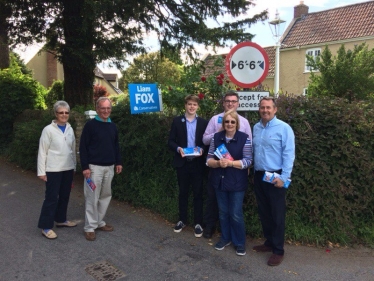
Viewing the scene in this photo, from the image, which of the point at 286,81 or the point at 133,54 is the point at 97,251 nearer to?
the point at 133,54

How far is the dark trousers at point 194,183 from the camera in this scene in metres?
4.56

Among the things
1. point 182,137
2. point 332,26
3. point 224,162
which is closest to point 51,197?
point 182,137

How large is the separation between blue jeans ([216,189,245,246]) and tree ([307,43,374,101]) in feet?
23.3

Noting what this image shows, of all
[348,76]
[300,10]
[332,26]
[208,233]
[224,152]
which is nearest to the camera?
[224,152]

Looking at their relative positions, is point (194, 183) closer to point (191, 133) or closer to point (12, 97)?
point (191, 133)

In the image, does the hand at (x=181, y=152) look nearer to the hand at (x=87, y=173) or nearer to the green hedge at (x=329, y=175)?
the green hedge at (x=329, y=175)

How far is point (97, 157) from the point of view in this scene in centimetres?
441

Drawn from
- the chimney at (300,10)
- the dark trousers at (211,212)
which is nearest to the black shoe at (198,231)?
the dark trousers at (211,212)

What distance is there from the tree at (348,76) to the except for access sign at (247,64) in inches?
241

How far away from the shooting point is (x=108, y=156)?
4477 millimetres

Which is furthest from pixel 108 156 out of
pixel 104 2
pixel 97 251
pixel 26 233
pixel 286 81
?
pixel 286 81

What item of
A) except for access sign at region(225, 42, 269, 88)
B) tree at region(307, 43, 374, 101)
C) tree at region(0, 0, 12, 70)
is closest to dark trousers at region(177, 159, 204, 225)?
except for access sign at region(225, 42, 269, 88)

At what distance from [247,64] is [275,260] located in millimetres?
2599

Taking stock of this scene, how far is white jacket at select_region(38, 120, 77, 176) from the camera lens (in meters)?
4.36
